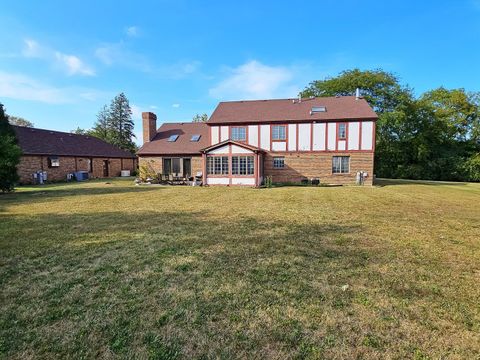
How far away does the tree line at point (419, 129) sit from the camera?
98.5 ft

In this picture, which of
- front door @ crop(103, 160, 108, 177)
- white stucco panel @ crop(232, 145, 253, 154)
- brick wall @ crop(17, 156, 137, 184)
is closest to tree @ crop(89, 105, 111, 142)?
brick wall @ crop(17, 156, 137, 184)

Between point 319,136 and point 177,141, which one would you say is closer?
point 319,136

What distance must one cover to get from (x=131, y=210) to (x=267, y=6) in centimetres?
1140

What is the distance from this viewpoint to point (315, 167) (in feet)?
65.6

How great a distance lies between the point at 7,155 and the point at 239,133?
14.1 m

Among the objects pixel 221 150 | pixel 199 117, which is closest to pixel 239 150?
pixel 221 150

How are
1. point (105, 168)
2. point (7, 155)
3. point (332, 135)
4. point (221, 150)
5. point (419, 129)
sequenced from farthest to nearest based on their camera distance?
1. point (419, 129)
2. point (105, 168)
3. point (332, 135)
4. point (221, 150)
5. point (7, 155)

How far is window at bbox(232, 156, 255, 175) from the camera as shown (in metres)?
18.3

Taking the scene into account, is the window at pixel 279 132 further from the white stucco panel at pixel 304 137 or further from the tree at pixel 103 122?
the tree at pixel 103 122

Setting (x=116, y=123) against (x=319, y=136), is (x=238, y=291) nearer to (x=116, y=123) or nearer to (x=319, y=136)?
(x=319, y=136)

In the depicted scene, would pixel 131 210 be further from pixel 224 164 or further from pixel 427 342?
pixel 224 164

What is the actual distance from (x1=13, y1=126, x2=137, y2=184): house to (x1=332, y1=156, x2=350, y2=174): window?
22.9m

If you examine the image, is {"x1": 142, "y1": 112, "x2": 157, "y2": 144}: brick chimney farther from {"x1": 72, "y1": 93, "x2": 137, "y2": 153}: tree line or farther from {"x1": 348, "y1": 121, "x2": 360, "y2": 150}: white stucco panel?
{"x1": 72, "y1": 93, "x2": 137, "y2": 153}: tree line

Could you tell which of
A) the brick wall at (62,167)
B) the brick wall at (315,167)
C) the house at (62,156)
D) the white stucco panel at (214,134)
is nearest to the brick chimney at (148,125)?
the white stucco panel at (214,134)
